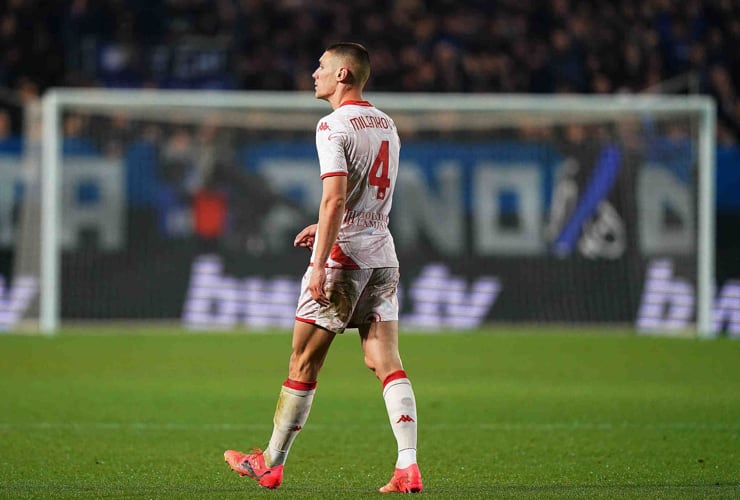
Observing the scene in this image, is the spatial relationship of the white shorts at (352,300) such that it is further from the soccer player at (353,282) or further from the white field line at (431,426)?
the white field line at (431,426)

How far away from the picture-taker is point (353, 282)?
548 centimetres

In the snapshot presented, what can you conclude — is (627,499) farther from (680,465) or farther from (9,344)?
(9,344)

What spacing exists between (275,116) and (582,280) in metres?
4.27

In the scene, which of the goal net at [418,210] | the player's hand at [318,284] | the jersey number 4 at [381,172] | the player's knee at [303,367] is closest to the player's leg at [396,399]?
the player's knee at [303,367]

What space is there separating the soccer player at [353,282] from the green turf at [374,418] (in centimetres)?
23

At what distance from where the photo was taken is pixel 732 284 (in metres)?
16.0

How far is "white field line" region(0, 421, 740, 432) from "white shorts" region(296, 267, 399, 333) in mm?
2611

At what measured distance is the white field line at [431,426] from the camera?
7980mm

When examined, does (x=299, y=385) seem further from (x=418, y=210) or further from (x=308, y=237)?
(x=418, y=210)

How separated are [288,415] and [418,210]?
11.1 meters

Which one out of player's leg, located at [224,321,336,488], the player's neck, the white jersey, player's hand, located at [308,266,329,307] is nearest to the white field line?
player's leg, located at [224,321,336,488]

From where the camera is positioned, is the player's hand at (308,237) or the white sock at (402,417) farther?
the player's hand at (308,237)

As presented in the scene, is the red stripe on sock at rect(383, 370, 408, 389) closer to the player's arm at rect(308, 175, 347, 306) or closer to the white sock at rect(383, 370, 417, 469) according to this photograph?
the white sock at rect(383, 370, 417, 469)

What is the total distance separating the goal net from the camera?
1595 centimetres
